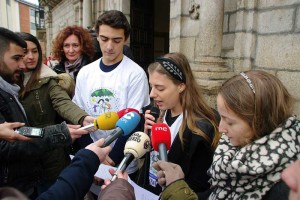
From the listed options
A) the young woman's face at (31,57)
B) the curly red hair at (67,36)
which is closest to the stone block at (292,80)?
the curly red hair at (67,36)

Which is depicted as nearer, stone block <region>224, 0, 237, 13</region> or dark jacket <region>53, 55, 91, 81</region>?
dark jacket <region>53, 55, 91, 81</region>

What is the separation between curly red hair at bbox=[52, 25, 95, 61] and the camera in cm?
288

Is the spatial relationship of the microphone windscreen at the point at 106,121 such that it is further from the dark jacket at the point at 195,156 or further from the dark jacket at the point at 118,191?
the dark jacket at the point at 118,191

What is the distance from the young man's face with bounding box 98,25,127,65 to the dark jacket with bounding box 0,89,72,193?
26.4 inches

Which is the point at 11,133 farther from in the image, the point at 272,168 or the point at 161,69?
the point at 272,168

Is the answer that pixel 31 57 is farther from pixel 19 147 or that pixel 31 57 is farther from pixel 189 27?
pixel 189 27

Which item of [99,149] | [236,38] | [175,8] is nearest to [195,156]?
[99,149]

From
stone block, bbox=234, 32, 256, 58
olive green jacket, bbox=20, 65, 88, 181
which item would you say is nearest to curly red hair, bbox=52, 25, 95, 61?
olive green jacket, bbox=20, 65, 88, 181

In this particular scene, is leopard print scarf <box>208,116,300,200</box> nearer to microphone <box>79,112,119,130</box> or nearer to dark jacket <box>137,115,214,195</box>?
dark jacket <box>137,115,214,195</box>

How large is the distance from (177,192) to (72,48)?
2.16m

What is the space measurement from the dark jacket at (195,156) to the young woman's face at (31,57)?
1.35 m

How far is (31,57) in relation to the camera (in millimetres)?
2166

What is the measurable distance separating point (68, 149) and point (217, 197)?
142 cm

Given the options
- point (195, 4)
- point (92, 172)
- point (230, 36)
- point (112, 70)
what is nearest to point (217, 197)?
point (92, 172)
